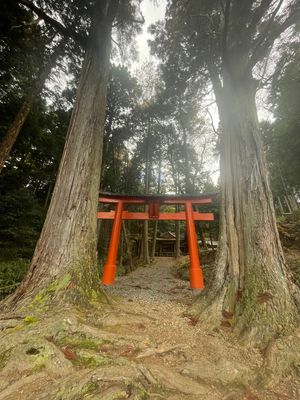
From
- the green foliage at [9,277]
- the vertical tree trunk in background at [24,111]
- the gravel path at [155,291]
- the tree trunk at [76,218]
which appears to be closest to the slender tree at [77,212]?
the tree trunk at [76,218]

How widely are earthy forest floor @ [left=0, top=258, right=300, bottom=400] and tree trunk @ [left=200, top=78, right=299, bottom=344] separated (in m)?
0.37

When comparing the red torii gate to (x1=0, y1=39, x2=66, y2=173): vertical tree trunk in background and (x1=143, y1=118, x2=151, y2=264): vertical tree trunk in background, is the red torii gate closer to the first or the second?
(x1=0, y1=39, x2=66, y2=173): vertical tree trunk in background

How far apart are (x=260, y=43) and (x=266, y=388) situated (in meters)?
4.36

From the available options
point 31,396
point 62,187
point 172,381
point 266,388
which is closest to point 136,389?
point 172,381

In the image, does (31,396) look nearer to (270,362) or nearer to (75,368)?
(75,368)

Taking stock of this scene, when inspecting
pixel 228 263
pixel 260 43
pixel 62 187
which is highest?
pixel 260 43

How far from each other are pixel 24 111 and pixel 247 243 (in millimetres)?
7463

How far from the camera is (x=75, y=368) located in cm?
167

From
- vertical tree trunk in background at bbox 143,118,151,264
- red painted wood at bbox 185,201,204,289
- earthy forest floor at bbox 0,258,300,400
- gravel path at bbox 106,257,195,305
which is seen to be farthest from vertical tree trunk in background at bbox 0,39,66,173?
vertical tree trunk in background at bbox 143,118,151,264

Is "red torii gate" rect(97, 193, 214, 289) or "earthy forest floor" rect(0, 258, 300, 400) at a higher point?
"red torii gate" rect(97, 193, 214, 289)

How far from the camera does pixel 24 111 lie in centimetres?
674

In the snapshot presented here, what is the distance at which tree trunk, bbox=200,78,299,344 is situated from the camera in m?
2.43

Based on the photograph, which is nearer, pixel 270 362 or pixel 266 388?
pixel 266 388

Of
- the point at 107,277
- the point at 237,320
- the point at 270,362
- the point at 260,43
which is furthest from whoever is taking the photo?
the point at 107,277
